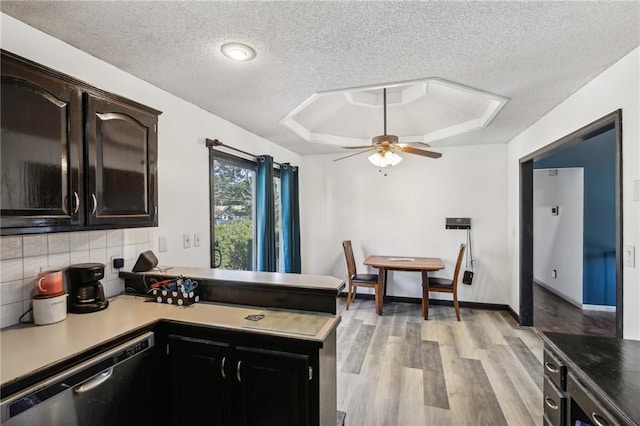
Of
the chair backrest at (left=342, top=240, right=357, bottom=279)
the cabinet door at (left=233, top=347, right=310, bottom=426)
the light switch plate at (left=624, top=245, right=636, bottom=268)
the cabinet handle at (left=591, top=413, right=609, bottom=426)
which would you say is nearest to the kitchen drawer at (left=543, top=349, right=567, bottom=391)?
the cabinet handle at (left=591, top=413, right=609, bottom=426)

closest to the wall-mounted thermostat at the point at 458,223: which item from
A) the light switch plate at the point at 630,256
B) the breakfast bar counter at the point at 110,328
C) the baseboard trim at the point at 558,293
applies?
the baseboard trim at the point at 558,293

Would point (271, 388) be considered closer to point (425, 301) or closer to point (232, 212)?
point (232, 212)

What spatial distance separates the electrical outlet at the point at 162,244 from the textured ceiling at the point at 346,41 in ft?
3.95

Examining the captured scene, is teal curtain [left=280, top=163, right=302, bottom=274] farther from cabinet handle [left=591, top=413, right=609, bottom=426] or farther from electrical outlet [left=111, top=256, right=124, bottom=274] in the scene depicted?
cabinet handle [left=591, top=413, right=609, bottom=426]

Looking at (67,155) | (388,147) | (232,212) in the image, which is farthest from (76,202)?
(388,147)

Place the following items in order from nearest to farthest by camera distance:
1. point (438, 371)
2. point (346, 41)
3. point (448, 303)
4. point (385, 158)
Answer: point (346, 41)
point (438, 371)
point (385, 158)
point (448, 303)

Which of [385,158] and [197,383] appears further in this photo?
[385,158]

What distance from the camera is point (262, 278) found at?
2018mm

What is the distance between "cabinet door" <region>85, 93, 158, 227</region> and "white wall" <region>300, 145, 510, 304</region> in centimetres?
339

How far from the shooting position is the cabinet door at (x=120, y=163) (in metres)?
1.66

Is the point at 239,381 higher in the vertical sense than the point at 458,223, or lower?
lower

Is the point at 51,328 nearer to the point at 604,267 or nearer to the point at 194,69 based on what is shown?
the point at 194,69

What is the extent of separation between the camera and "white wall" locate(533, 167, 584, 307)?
471cm

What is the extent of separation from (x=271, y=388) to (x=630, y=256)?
88.2 inches
